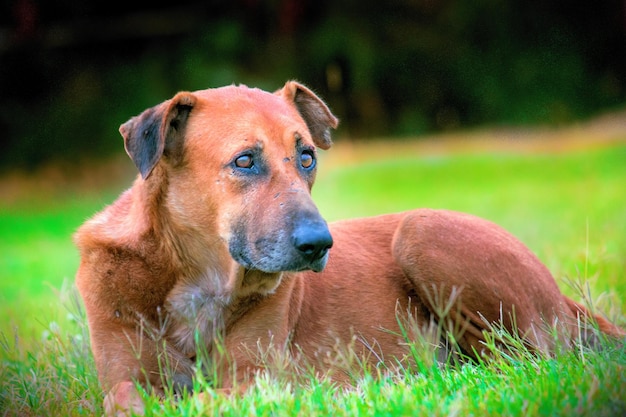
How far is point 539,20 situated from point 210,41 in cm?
611

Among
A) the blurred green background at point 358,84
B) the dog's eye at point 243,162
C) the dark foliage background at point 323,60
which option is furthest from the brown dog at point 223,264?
the dark foliage background at point 323,60

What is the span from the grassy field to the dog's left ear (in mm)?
1343

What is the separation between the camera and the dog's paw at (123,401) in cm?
329

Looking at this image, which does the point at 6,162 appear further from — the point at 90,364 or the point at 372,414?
the point at 372,414

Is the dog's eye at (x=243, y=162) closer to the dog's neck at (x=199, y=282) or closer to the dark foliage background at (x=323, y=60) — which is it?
the dog's neck at (x=199, y=282)

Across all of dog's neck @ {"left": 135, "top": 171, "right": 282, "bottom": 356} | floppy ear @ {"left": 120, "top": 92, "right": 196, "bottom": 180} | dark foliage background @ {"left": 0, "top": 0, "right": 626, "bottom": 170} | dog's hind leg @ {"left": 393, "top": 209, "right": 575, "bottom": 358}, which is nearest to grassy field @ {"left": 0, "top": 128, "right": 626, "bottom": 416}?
dog's hind leg @ {"left": 393, "top": 209, "right": 575, "bottom": 358}

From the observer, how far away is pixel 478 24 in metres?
14.9

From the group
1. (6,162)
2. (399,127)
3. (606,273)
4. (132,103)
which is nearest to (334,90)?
(399,127)

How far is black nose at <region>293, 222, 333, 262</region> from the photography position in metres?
3.42

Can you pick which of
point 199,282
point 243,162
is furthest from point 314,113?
point 199,282

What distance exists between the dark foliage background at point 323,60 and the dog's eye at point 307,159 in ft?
31.8

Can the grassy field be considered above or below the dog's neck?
below

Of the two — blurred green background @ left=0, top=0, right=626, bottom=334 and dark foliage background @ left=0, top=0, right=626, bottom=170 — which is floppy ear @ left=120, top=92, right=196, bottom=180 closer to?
blurred green background @ left=0, top=0, right=626, bottom=334

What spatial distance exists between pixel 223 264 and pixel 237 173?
47 centimetres
